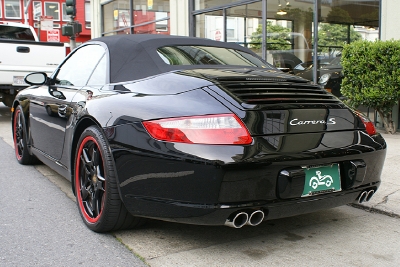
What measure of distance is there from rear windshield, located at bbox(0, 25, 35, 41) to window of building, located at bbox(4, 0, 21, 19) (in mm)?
33545

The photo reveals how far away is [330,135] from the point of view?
9.56 ft

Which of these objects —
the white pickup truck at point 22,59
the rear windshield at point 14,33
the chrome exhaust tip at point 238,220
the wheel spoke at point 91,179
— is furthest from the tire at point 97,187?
the rear windshield at point 14,33

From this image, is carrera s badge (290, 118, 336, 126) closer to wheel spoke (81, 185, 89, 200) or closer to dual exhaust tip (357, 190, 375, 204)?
dual exhaust tip (357, 190, 375, 204)

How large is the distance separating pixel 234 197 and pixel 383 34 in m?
6.44

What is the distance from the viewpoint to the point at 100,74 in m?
3.80

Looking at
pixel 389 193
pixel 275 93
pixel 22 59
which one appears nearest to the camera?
pixel 275 93

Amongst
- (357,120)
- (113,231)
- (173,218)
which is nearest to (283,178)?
(173,218)

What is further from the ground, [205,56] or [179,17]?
[179,17]

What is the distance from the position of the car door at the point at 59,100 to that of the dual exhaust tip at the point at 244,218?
1699mm

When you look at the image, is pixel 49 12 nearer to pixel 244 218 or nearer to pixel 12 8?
pixel 12 8

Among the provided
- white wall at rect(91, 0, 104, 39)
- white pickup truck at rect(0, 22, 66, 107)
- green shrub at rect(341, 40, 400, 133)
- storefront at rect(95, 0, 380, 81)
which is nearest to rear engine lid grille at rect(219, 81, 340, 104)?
green shrub at rect(341, 40, 400, 133)

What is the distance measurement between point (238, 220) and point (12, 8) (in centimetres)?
4543

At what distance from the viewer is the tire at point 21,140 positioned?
5.44 meters

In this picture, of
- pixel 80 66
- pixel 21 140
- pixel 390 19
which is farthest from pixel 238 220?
pixel 390 19
